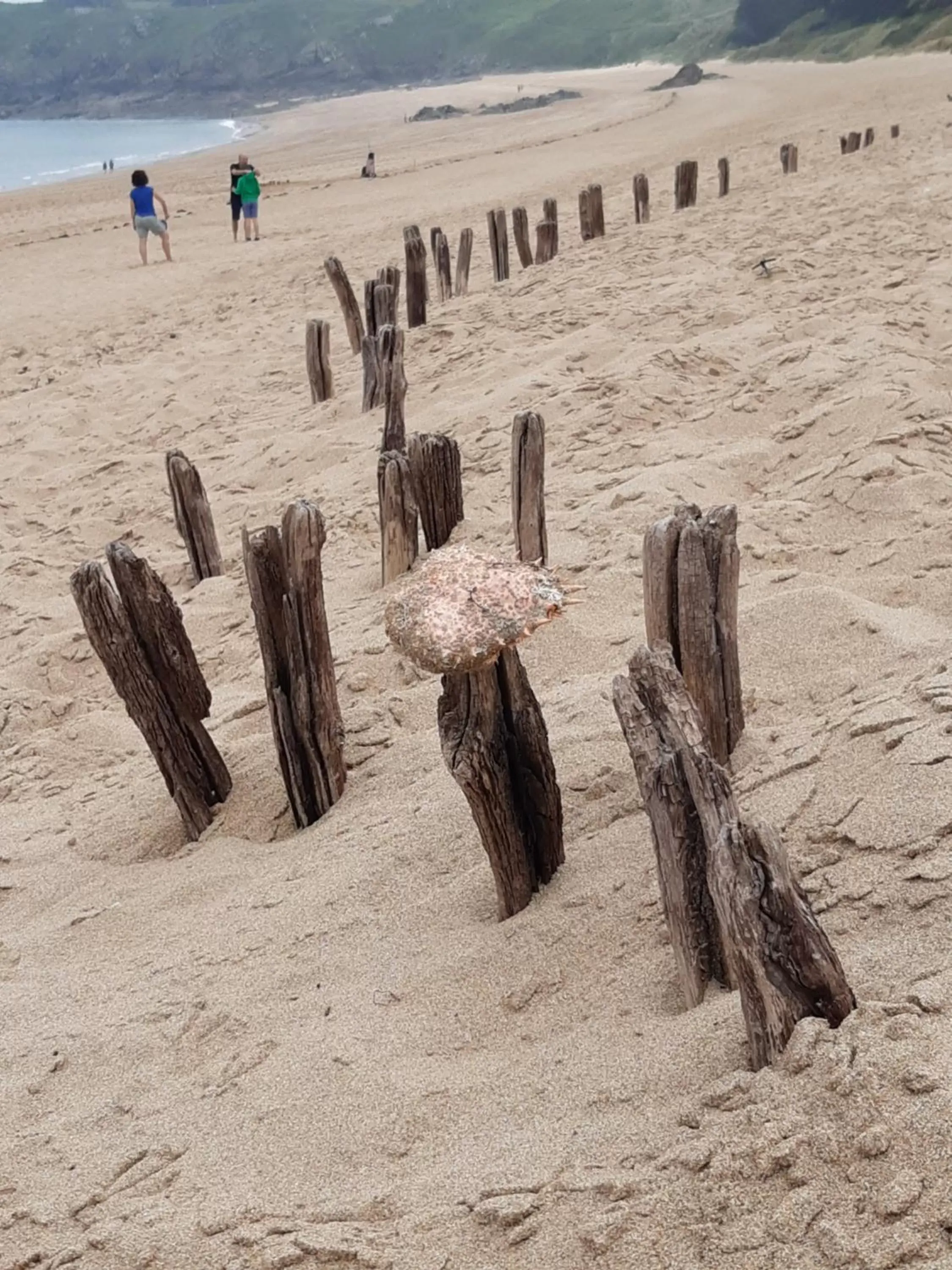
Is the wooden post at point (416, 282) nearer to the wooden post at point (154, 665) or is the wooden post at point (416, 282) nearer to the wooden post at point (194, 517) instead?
the wooden post at point (194, 517)

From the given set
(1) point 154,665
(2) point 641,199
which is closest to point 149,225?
(2) point 641,199

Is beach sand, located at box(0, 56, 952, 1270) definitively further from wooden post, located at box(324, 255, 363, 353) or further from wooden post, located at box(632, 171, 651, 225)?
wooden post, located at box(632, 171, 651, 225)

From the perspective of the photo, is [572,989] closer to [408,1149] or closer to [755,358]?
[408,1149]

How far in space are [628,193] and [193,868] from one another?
15586mm

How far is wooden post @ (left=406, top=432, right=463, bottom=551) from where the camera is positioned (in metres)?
4.81

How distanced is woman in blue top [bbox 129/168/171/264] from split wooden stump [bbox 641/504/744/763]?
559 inches

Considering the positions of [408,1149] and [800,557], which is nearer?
[408,1149]

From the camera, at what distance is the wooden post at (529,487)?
4500mm

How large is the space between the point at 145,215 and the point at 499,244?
6799mm

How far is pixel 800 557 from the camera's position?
447 centimetres

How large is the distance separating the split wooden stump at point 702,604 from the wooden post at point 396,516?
6.54 feet

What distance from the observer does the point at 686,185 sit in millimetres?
12961

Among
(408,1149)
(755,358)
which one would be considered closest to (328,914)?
(408,1149)

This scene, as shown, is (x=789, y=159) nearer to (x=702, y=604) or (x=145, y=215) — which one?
(x=145, y=215)
